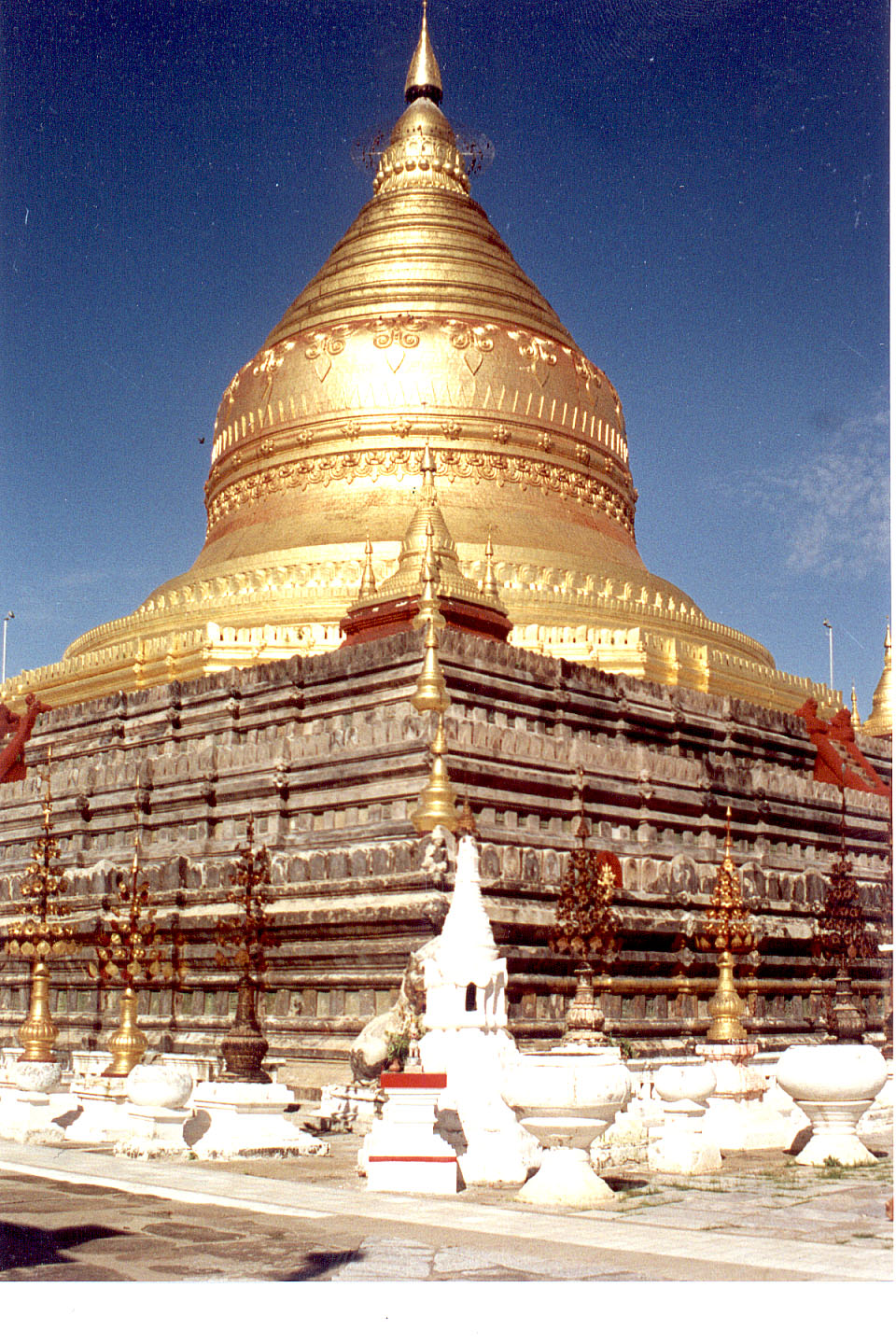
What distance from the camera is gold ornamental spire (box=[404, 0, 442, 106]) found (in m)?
52.5

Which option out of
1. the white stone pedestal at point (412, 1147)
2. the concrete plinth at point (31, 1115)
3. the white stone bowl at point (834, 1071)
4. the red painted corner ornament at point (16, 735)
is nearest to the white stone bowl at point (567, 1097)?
the white stone pedestal at point (412, 1147)

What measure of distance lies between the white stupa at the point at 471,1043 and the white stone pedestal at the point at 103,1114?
4665 millimetres

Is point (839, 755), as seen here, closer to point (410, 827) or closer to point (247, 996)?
point (410, 827)

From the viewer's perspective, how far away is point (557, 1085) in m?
14.7

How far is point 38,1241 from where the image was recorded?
12086 millimetres

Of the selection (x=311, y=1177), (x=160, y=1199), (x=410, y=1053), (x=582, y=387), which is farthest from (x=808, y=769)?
(x=160, y=1199)

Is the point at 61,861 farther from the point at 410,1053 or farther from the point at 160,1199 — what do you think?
the point at 160,1199

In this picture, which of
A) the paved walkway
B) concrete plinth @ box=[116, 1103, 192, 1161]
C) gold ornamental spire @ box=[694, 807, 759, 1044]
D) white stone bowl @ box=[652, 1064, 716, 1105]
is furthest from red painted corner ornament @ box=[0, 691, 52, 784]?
white stone bowl @ box=[652, 1064, 716, 1105]

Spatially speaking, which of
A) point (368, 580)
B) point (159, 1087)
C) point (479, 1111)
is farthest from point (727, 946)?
point (368, 580)

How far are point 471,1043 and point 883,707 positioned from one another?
96.7 ft

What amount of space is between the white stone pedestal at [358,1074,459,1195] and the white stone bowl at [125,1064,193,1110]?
4.48 m

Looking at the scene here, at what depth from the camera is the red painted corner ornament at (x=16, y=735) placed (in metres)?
38.9

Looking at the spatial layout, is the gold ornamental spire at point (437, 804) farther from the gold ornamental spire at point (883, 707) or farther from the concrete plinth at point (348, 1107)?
the gold ornamental spire at point (883, 707)

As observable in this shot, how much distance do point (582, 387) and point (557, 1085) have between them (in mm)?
34041
